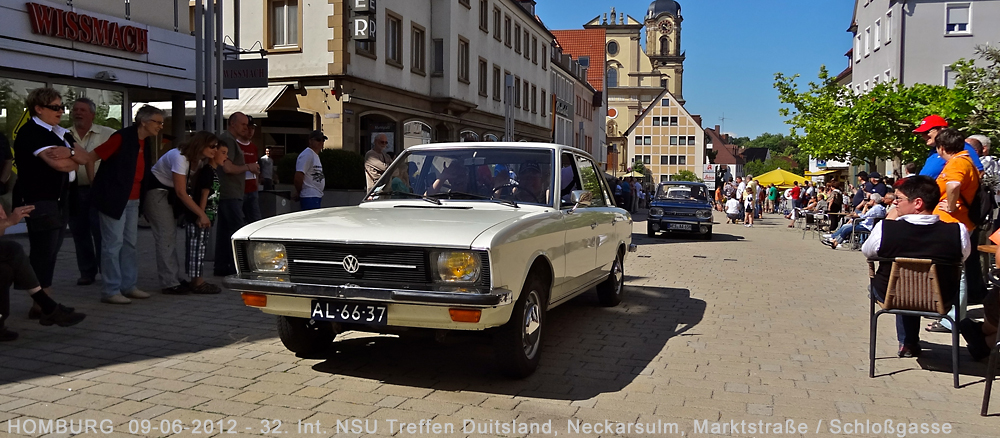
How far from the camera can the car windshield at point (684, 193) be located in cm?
2278

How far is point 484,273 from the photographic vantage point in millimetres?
4871

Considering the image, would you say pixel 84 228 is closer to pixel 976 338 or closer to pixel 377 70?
pixel 976 338

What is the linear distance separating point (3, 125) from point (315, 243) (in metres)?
12.2

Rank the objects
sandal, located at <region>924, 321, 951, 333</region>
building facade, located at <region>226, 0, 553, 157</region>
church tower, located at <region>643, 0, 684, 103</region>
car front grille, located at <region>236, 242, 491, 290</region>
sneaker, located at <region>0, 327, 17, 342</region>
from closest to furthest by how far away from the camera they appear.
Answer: car front grille, located at <region>236, 242, 491, 290</region>
sneaker, located at <region>0, 327, 17, 342</region>
sandal, located at <region>924, 321, 951, 333</region>
building facade, located at <region>226, 0, 553, 157</region>
church tower, located at <region>643, 0, 684, 103</region>

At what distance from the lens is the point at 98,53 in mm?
15500

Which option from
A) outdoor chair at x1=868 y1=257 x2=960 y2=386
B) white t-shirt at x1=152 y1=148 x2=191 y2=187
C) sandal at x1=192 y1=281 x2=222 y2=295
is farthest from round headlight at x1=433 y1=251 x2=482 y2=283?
sandal at x1=192 y1=281 x2=222 y2=295

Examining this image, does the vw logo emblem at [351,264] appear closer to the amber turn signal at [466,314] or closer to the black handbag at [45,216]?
the amber turn signal at [466,314]

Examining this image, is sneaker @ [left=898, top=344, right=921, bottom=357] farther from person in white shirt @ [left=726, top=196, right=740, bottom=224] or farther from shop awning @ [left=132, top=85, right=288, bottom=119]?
person in white shirt @ [left=726, top=196, right=740, bottom=224]

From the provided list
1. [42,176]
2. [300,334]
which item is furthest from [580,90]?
[300,334]

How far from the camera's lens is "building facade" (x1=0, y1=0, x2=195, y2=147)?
1399 centimetres

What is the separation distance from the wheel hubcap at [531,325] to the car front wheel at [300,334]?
1.34 metres

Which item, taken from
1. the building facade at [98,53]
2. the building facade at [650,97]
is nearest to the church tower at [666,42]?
the building facade at [650,97]

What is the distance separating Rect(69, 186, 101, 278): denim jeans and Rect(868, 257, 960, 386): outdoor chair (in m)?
7.29

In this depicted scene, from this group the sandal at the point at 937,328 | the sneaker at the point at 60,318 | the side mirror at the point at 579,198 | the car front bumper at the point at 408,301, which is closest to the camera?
the car front bumper at the point at 408,301
